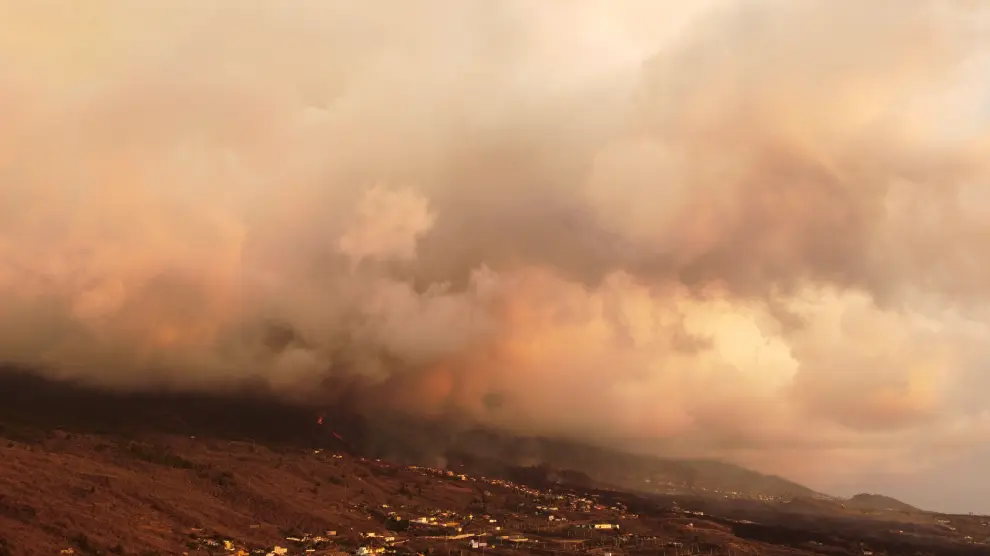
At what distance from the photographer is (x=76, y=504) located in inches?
7200

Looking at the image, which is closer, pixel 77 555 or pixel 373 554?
pixel 77 555


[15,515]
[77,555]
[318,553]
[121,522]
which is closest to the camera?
[77,555]

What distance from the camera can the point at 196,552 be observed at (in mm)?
171875

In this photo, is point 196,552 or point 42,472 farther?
point 42,472

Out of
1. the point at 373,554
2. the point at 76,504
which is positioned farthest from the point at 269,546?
the point at 76,504

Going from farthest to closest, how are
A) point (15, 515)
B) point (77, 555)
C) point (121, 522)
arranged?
1. point (121, 522)
2. point (15, 515)
3. point (77, 555)

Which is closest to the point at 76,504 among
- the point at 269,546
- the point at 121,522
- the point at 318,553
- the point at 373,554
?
the point at 121,522

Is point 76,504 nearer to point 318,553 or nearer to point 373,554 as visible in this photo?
point 318,553

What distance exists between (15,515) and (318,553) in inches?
2869

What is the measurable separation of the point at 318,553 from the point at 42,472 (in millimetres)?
84703

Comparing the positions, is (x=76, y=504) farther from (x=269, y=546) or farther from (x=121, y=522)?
(x=269, y=546)

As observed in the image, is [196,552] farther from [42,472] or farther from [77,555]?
[42,472]

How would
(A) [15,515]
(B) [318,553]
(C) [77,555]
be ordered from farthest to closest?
(B) [318,553] < (A) [15,515] < (C) [77,555]

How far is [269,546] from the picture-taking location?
196m
